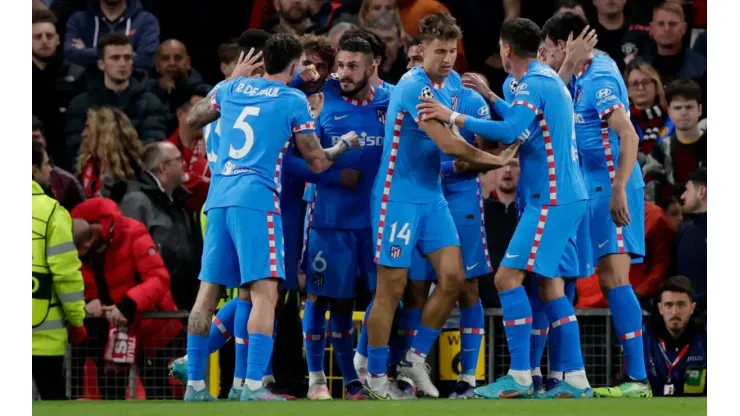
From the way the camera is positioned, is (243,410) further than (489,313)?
No

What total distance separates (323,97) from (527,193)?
1722mm

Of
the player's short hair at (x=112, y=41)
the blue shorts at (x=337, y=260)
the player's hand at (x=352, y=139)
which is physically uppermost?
the player's short hair at (x=112, y=41)

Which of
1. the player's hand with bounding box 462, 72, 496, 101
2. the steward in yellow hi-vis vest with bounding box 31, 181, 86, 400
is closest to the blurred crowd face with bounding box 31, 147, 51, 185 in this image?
the steward in yellow hi-vis vest with bounding box 31, 181, 86, 400

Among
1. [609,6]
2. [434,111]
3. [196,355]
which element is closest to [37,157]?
[196,355]

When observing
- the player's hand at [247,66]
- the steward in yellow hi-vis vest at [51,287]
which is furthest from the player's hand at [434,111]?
the steward in yellow hi-vis vest at [51,287]

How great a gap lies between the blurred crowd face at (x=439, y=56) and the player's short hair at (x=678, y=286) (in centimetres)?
315

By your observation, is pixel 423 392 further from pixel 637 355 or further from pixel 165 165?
pixel 165 165

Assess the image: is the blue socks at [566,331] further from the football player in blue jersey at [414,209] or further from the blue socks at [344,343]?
the blue socks at [344,343]

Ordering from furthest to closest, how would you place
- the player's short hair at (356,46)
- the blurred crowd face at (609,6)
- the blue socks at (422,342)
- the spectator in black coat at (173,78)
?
the blurred crowd face at (609,6) → the spectator in black coat at (173,78) → the player's short hair at (356,46) → the blue socks at (422,342)

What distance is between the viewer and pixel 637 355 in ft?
28.6

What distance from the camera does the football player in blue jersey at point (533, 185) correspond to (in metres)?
8.16
